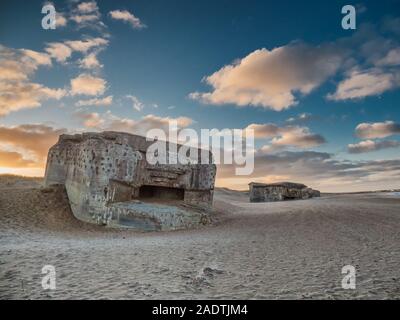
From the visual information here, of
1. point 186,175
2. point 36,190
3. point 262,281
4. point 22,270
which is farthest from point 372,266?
point 36,190

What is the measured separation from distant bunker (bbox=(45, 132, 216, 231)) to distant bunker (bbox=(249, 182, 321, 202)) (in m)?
17.4

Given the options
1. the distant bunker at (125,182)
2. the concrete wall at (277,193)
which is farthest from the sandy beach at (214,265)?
the concrete wall at (277,193)

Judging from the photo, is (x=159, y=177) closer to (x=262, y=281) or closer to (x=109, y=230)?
(x=109, y=230)

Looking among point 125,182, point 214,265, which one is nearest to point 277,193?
point 125,182

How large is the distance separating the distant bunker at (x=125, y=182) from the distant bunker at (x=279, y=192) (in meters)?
17.4

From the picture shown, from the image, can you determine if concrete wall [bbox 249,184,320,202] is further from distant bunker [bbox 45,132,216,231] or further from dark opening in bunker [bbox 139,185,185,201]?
distant bunker [bbox 45,132,216,231]

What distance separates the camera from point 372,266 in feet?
13.5

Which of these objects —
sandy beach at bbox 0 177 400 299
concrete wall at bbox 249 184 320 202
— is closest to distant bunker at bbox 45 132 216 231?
sandy beach at bbox 0 177 400 299

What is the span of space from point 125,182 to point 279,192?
2045cm

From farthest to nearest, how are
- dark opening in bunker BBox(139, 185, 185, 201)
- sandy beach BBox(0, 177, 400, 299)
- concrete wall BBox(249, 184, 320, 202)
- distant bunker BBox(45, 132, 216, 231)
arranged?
concrete wall BBox(249, 184, 320, 202)
dark opening in bunker BBox(139, 185, 185, 201)
distant bunker BBox(45, 132, 216, 231)
sandy beach BBox(0, 177, 400, 299)

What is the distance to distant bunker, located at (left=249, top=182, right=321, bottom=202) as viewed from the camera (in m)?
27.4

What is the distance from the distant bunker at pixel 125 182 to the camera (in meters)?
8.99

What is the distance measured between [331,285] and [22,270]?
158 inches

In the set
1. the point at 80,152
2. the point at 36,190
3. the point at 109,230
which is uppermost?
the point at 80,152
